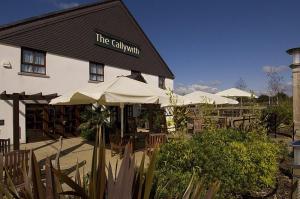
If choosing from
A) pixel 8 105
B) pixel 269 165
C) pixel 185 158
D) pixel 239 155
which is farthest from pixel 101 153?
pixel 8 105

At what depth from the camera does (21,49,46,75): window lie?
14008mm

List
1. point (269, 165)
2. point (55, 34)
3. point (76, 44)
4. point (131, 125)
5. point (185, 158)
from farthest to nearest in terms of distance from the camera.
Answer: point (76, 44)
point (55, 34)
point (131, 125)
point (269, 165)
point (185, 158)

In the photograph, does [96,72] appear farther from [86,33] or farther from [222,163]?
[222,163]

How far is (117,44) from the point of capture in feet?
68.1

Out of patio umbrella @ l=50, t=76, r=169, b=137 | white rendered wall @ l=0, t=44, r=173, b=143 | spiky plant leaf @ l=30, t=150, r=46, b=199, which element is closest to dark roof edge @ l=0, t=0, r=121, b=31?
white rendered wall @ l=0, t=44, r=173, b=143

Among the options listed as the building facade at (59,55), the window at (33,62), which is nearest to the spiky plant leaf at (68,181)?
the building facade at (59,55)

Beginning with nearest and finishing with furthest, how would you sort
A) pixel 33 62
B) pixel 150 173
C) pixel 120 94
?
1. pixel 150 173
2. pixel 120 94
3. pixel 33 62

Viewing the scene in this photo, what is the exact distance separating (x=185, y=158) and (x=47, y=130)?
38.1 feet

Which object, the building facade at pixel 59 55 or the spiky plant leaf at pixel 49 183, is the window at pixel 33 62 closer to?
the building facade at pixel 59 55

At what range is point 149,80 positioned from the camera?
2442cm

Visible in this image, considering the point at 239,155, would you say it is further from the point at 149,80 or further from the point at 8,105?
the point at 149,80

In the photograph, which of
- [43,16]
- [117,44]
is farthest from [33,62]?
[117,44]

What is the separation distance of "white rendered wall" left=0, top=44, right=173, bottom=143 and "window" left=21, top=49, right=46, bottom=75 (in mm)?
244

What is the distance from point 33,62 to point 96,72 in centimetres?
479
